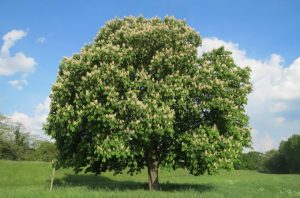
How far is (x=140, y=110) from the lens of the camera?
1055 inches

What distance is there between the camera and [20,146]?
4210 inches

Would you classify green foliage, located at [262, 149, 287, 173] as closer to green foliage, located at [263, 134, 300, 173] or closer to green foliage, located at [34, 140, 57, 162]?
green foliage, located at [263, 134, 300, 173]

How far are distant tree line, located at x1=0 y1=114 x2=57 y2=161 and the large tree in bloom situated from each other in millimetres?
70517

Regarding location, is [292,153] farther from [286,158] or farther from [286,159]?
[286,159]

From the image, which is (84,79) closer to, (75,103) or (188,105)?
(75,103)

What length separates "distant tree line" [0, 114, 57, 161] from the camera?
101312 millimetres

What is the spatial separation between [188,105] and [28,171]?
39.1 meters

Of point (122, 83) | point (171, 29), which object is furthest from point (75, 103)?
point (171, 29)

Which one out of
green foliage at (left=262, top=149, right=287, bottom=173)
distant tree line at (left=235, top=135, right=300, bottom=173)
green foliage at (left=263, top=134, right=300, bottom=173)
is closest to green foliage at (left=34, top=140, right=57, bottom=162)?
distant tree line at (left=235, top=135, right=300, bottom=173)

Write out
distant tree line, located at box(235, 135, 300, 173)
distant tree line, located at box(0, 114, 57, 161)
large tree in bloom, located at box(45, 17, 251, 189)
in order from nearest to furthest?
large tree in bloom, located at box(45, 17, 251, 189) < distant tree line, located at box(0, 114, 57, 161) < distant tree line, located at box(235, 135, 300, 173)

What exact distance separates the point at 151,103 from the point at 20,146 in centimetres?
8746

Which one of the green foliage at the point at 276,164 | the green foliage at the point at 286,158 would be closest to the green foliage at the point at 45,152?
the green foliage at the point at 286,158

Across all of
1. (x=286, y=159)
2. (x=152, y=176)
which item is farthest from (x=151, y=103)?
(x=286, y=159)

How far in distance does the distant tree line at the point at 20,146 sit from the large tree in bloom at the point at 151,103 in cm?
7052
